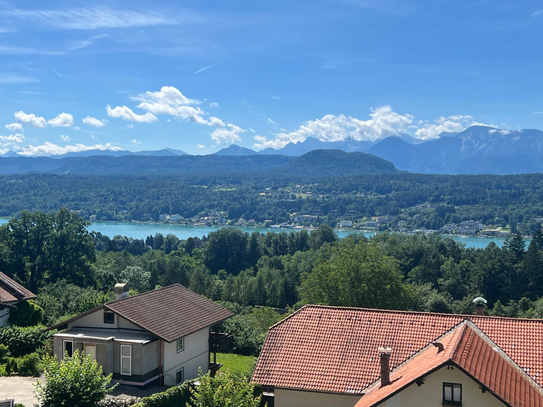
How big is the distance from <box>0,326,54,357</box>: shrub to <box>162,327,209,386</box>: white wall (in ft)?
17.2

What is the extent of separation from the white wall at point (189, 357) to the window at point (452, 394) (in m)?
9.03

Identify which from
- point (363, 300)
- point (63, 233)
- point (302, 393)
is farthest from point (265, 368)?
point (63, 233)

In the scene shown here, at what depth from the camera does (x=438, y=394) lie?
11.6 meters

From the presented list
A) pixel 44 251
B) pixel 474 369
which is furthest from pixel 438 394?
pixel 44 251

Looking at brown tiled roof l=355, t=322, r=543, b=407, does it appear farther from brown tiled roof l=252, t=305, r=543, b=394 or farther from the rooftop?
the rooftop

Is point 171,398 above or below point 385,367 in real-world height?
below

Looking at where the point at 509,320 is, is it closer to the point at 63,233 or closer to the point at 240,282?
the point at 63,233

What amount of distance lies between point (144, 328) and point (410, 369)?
8187 mm

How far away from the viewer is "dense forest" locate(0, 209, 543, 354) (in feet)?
104

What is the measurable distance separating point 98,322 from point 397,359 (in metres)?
9.47

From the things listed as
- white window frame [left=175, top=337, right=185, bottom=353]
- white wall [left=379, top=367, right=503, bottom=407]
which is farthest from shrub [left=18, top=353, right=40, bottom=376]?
white wall [left=379, top=367, right=503, bottom=407]

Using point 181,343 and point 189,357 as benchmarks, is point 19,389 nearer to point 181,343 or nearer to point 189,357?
point 181,343

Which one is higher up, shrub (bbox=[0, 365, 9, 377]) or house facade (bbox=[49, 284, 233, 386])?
house facade (bbox=[49, 284, 233, 386])

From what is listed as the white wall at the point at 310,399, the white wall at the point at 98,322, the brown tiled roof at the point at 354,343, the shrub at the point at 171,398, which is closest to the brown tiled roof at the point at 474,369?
the brown tiled roof at the point at 354,343
